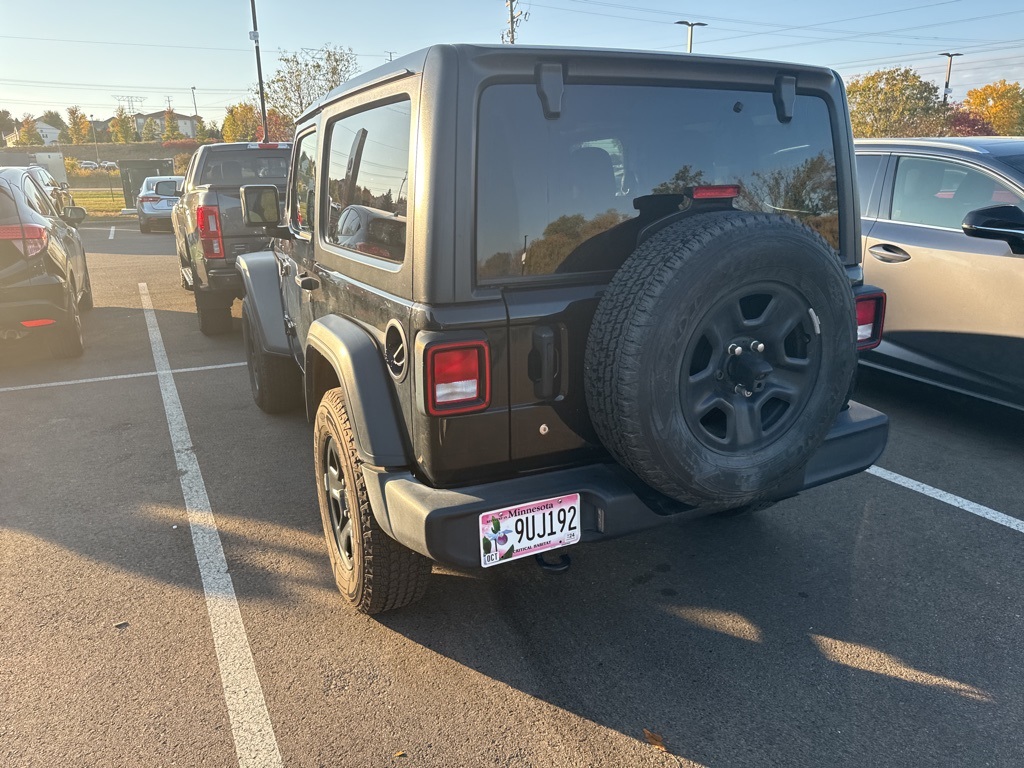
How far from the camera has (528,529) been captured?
7.68 ft

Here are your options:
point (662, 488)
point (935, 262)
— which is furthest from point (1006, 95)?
point (662, 488)

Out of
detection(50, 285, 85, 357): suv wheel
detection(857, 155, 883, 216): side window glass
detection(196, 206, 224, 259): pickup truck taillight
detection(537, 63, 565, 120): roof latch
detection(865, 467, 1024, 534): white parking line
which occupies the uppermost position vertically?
detection(537, 63, 565, 120): roof latch

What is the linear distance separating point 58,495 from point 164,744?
2350 mm

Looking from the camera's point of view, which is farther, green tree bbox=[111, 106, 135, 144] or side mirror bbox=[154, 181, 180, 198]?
green tree bbox=[111, 106, 135, 144]

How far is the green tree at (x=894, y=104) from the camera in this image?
1577 inches

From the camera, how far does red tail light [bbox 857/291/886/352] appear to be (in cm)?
307

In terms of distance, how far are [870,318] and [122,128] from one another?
109 metres

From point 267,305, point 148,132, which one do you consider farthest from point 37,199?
point 148,132

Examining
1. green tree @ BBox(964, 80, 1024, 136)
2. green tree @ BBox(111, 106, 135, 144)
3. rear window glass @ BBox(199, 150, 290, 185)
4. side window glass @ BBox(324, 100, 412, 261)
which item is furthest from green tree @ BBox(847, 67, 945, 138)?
green tree @ BBox(111, 106, 135, 144)

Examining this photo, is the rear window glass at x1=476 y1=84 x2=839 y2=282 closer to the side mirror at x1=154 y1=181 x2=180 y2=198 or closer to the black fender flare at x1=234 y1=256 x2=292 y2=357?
the black fender flare at x1=234 y1=256 x2=292 y2=357

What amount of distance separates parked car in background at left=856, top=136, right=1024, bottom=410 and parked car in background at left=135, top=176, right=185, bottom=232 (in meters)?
19.5

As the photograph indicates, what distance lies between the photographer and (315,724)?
7.85 ft

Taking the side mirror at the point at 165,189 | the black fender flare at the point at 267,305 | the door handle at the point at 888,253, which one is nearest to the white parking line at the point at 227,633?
the black fender flare at the point at 267,305

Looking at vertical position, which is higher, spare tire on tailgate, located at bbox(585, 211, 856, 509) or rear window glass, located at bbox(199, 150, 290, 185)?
rear window glass, located at bbox(199, 150, 290, 185)
